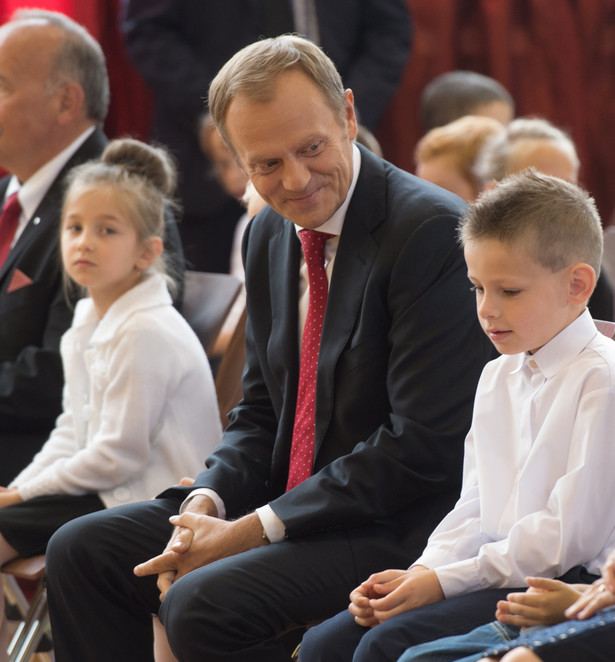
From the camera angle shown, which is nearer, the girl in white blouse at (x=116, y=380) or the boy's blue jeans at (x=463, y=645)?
the boy's blue jeans at (x=463, y=645)

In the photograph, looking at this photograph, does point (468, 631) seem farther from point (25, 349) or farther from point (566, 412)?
point (25, 349)

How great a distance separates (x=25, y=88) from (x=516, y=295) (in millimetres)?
1979

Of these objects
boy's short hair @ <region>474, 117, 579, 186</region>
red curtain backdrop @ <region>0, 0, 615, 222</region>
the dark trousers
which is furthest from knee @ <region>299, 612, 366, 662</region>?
red curtain backdrop @ <region>0, 0, 615, 222</region>

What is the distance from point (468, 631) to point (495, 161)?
5.71 ft

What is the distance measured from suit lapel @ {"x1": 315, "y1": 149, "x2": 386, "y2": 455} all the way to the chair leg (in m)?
0.78

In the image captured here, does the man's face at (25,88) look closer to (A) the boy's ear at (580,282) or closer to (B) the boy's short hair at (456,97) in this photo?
(B) the boy's short hair at (456,97)

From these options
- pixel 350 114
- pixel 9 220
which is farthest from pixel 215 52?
pixel 350 114

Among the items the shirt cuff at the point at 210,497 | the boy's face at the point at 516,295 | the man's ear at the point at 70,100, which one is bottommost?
the shirt cuff at the point at 210,497

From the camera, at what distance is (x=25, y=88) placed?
3.34 meters

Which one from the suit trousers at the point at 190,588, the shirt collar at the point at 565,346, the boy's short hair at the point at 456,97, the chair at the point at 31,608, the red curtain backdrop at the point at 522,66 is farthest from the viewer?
the red curtain backdrop at the point at 522,66

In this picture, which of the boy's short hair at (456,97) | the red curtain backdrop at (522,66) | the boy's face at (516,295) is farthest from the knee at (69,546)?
the red curtain backdrop at (522,66)

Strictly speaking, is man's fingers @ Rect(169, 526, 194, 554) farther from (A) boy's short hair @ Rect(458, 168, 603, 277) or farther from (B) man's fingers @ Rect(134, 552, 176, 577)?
(A) boy's short hair @ Rect(458, 168, 603, 277)

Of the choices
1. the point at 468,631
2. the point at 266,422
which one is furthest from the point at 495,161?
the point at 468,631

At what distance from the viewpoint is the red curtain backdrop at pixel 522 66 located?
523 centimetres
